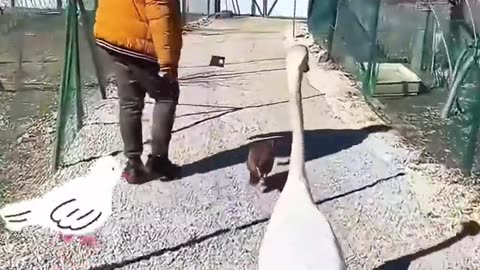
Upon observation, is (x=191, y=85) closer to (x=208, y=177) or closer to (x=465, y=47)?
(x=208, y=177)

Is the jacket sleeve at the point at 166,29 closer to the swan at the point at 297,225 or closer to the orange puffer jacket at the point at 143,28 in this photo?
the orange puffer jacket at the point at 143,28

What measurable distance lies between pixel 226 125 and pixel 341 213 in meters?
0.17

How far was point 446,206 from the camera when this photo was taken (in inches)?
41.6

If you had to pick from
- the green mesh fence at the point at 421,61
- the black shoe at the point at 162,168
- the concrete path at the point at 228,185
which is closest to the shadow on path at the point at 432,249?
the concrete path at the point at 228,185

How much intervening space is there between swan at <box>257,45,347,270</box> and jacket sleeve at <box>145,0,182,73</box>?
0.40 ft

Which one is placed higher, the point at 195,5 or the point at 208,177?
the point at 195,5

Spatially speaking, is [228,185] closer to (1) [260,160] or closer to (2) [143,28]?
(1) [260,160]

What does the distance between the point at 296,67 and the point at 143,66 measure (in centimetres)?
16

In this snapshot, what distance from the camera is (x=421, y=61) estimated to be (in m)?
1.14

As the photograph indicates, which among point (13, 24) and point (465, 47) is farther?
point (465, 47)

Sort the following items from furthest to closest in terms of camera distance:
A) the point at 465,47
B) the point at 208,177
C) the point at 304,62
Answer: the point at 465,47
the point at 208,177
the point at 304,62

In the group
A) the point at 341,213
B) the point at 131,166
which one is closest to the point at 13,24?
the point at 131,166
